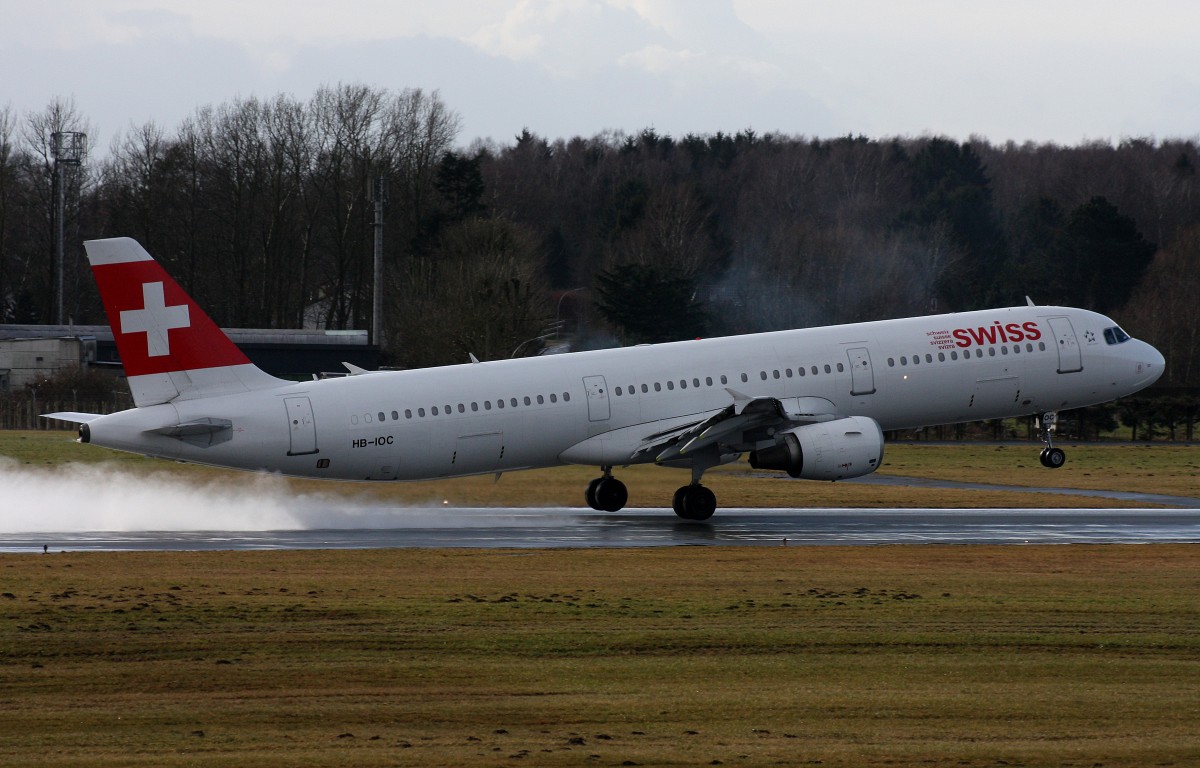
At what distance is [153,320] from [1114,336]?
25291mm

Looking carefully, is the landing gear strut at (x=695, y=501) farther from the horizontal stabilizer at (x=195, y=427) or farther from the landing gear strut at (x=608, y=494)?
the horizontal stabilizer at (x=195, y=427)

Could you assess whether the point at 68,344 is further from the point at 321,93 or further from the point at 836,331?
the point at 836,331

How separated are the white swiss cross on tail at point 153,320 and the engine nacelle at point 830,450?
1382cm

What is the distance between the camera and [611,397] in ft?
122

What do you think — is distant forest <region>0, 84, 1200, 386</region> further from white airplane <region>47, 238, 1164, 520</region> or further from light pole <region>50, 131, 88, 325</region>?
white airplane <region>47, 238, 1164, 520</region>

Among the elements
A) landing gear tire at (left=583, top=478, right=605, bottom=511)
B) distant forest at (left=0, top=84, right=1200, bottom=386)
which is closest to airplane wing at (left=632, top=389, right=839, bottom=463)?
landing gear tire at (left=583, top=478, right=605, bottom=511)

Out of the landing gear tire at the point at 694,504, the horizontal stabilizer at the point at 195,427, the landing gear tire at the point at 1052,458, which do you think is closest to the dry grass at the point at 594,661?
the horizontal stabilizer at the point at 195,427

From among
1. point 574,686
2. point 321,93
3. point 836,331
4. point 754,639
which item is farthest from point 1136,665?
point 321,93

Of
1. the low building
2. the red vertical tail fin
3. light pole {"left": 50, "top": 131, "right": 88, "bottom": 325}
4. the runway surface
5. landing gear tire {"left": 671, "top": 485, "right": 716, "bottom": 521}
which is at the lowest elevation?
the runway surface

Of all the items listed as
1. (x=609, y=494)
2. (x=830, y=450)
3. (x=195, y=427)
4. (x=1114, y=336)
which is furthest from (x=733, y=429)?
(x=1114, y=336)

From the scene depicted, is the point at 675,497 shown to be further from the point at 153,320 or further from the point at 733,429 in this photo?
the point at 153,320

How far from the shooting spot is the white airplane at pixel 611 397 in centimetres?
3322

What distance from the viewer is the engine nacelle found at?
35.9m

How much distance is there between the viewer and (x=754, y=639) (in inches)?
822
